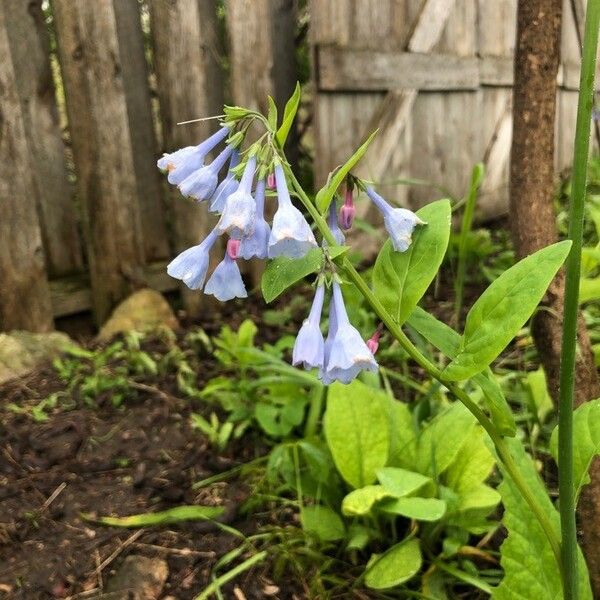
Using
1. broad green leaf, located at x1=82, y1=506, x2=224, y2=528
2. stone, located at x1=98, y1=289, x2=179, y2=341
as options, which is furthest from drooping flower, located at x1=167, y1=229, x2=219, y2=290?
stone, located at x1=98, y1=289, x2=179, y2=341

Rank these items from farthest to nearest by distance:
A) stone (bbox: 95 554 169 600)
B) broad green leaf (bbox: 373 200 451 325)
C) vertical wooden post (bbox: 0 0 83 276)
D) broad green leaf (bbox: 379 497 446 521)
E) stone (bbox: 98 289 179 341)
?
stone (bbox: 98 289 179 341), vertical wooden post (bbox: 0 0 83 276), stone (bbox: 95 554 169 600), broad green leaf (bbox: 379 497 446 521), broad green leaf (bbox: 373 200 451 325)

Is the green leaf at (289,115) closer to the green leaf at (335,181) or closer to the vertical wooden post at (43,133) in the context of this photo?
the green leaf at (335,181)

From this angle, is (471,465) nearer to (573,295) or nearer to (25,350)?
(573,295)

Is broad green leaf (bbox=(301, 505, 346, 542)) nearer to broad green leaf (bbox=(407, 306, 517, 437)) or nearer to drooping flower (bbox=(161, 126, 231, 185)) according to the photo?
broad green leaf (bbox=(407, 306, 517, 437))

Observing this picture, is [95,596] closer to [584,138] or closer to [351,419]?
[351,419]

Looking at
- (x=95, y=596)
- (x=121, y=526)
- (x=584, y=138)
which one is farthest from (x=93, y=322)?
(x=584, y=138)

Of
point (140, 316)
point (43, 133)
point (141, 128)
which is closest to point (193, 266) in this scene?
point (140, 316)
